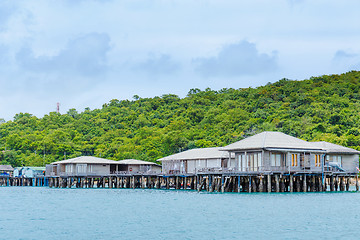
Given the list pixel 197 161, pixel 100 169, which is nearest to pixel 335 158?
pixel 197 161

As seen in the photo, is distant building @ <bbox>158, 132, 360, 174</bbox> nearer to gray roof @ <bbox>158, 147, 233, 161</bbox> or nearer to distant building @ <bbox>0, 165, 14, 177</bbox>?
gray roof @ <bbox>158, 147, 233, 161</bbox>

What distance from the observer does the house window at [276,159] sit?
167 feet

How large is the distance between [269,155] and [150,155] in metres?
49.3

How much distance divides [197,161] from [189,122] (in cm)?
5343

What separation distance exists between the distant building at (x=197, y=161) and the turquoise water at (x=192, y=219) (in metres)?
17.4

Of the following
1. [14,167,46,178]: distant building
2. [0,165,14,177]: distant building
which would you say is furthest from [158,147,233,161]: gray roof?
[0,165,14,177]: distant building

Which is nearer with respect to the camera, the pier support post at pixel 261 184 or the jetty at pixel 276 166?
the pier support post at pixel 261 184

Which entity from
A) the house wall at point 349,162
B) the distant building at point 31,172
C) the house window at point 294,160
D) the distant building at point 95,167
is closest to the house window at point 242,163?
the house window at point 294,160

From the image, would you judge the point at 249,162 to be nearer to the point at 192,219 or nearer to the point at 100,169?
the point at 192,219

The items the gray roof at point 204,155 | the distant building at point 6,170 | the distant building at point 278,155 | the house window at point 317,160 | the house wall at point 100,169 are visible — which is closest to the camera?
the distant building at point 278,155

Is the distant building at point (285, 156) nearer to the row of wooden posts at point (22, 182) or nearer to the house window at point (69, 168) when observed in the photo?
the house window at point (69, 168)

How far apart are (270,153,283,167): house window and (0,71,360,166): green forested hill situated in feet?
104

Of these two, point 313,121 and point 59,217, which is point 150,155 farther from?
point 59,217

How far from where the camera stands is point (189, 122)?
120062 mm
